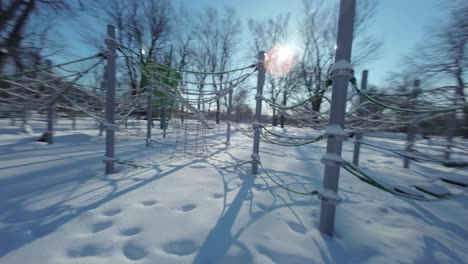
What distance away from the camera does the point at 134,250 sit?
41.1 inches

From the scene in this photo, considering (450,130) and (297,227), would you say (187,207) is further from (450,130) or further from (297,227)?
(450,130)

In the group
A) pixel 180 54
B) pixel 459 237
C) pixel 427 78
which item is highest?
pixel 180 54

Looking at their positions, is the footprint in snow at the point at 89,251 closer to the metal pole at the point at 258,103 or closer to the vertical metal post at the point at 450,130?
the metal pole at the point at 258,103

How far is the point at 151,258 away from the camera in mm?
988

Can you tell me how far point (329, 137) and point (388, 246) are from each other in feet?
2.56

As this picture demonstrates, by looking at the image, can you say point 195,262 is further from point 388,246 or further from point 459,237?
point 459,237

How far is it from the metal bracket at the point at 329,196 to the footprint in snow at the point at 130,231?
1211mm

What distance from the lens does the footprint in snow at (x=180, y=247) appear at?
3.43 feet

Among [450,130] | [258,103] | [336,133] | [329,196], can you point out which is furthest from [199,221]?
[450,130]

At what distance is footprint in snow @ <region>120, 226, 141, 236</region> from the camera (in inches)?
46.4

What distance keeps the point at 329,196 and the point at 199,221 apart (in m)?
0.89

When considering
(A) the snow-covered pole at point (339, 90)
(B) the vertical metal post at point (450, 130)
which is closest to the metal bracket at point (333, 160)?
(A) the snow-covered pole at point (339, 90)

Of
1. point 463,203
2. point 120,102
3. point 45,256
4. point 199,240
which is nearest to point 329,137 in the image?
point 199,240

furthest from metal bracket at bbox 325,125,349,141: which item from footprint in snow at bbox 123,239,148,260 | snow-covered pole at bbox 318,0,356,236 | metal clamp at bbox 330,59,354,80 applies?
footprint in snow at bbox 123,239,148,260
